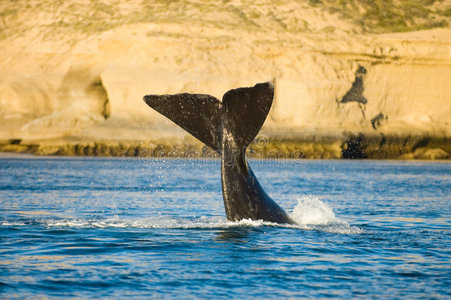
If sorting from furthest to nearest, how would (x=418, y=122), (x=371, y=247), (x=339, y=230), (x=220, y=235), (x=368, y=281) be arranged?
(x=418, y=122)
(x=339, y=230)
(x=220, y=235)
(x=371, y=247)
(x=368, y=281)

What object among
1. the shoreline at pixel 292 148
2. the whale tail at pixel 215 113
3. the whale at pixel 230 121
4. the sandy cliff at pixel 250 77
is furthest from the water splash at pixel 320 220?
the sandy cliff at pixel 250 77

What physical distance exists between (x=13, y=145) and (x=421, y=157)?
3291 centimetres

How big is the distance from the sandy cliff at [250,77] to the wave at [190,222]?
38.6 meters

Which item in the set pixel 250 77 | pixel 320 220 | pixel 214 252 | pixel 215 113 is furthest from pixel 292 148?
pixel 214 252

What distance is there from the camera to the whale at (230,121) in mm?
11039

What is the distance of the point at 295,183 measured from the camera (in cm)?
2934

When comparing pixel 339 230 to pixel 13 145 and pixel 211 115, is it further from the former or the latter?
pixel 13 145

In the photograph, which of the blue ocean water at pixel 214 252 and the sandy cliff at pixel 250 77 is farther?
the sandy cliff at pixel 250 77

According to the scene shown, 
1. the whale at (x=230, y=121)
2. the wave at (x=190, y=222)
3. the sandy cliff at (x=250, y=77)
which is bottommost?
the wave at (x=190, y=222)

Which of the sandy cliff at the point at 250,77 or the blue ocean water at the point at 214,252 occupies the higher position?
the sandy cliff at the point at 250,77

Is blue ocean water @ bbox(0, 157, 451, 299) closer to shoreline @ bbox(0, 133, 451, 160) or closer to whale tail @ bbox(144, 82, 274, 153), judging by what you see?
whale tail @ bbox(144, 82, 274, 153)

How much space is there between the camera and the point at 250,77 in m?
57.3

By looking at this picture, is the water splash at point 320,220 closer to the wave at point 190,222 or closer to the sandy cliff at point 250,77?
the wave at point 190,222

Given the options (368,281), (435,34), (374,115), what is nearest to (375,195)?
(368,281)
